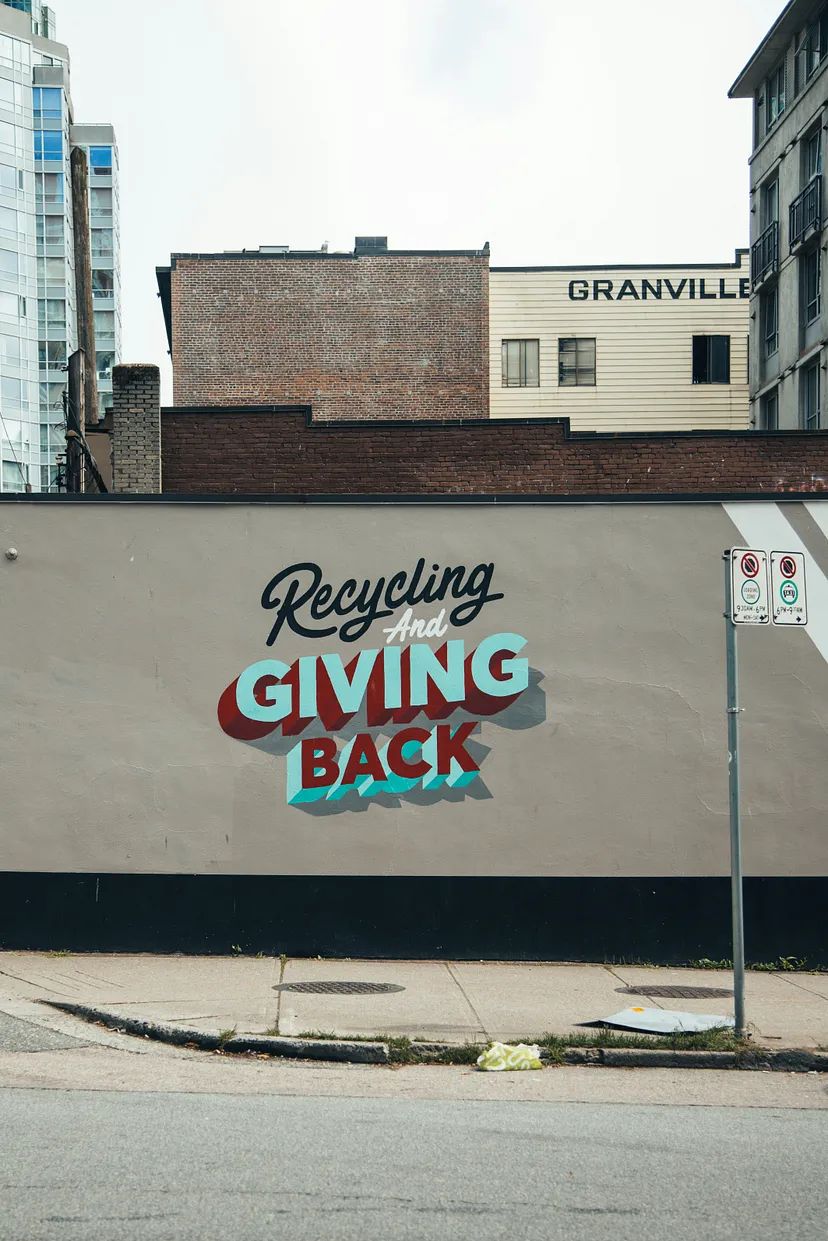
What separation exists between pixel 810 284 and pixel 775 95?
6774mm

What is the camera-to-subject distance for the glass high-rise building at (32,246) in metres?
79.6

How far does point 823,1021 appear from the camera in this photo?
898 centimetres

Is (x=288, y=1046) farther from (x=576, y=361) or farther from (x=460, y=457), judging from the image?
(x=576, y=361)

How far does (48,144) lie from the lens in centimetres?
8256

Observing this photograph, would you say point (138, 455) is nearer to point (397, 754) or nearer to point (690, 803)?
point (397, 754)

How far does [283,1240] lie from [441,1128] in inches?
70.7

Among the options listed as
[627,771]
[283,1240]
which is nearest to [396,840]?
[627,771]

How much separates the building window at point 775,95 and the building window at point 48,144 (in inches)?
2295

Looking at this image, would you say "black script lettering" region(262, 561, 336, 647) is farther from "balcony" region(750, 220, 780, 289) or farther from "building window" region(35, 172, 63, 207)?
"building window" region(35, 172, 63, 207)

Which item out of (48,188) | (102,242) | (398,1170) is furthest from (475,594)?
(102,242)

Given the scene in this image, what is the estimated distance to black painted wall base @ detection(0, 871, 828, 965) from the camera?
10867mm

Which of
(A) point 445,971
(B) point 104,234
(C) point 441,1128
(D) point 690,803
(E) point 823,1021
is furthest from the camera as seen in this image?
(B) point 104,234

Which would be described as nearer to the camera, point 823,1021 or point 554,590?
point 823,1021

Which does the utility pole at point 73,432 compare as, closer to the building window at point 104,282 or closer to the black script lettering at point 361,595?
the black script lettering at point 361,595
